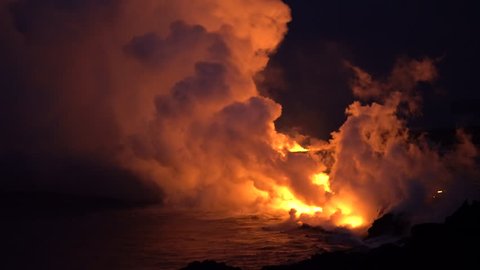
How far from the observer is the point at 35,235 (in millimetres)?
50781

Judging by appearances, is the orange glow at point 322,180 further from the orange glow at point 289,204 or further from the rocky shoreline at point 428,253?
the rocky shoreline at point 428,253

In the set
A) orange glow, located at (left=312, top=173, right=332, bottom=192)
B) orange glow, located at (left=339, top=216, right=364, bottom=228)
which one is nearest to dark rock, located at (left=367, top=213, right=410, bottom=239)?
orange glow, located at (left=339, top=216, right=364, bottom=228)

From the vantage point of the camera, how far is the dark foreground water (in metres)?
38.8

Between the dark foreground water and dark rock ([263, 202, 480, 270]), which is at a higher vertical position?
the dark foreground water

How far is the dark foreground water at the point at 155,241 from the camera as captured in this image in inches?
1527

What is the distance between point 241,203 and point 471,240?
109 ft

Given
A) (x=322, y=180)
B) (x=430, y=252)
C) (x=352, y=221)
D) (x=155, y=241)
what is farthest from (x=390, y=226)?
(x=155, y=241)

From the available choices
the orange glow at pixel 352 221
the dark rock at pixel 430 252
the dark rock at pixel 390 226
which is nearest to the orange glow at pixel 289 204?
the orange glow at pixel 352 221

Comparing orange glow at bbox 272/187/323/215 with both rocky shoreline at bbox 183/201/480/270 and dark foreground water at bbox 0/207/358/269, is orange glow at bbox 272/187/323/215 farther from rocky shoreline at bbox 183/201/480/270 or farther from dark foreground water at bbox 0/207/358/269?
rocky shoreline at bbox 183/201/480/270

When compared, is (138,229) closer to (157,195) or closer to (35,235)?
(35,235)

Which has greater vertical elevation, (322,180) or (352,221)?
(322,180)

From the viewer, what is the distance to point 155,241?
44.8 meters

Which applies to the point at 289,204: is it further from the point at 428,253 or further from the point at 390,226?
the point at 428,253

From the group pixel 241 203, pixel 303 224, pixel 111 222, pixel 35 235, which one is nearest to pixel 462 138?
pixel 241 203
